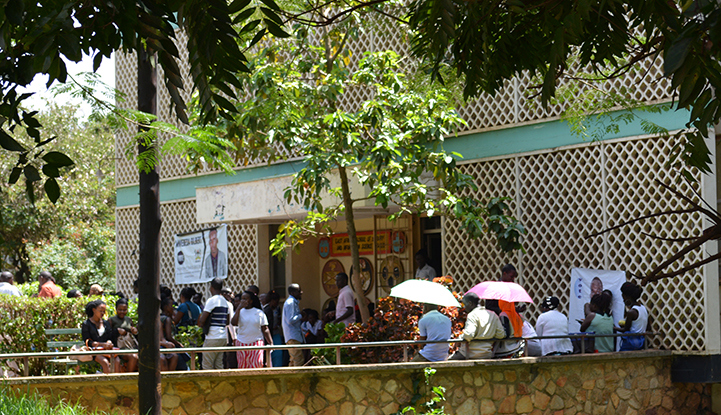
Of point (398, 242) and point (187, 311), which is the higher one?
point (398, 242)

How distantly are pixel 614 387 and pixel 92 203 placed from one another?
23.1m

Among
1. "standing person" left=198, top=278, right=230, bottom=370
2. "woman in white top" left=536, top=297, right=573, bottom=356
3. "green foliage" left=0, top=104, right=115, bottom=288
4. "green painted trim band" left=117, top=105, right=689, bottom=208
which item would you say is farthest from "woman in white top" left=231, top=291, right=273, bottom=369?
"green foliage" left=0, top=104, right=115, bottom=288

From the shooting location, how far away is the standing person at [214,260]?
18.7 meters

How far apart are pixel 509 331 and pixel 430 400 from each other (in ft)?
4.55

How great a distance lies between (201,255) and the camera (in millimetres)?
19094

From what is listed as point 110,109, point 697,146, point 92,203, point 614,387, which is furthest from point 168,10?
point 92,203

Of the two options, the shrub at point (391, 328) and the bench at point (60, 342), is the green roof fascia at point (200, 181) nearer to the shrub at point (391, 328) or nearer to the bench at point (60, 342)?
the shrub at point (391, 328)

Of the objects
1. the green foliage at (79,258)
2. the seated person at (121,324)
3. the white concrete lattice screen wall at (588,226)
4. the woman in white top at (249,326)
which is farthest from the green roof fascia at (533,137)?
the green foliage at (79,258)

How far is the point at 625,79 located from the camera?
1217 cm

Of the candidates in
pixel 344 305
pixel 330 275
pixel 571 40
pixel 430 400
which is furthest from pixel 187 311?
pixel 571 40

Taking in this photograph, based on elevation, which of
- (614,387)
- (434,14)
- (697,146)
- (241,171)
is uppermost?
(241,171)

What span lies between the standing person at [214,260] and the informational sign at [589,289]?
28.5 ft

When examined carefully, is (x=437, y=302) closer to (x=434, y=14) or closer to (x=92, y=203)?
(x=434, y=14)

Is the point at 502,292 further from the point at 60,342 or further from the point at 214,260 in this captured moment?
the point at 214,260
